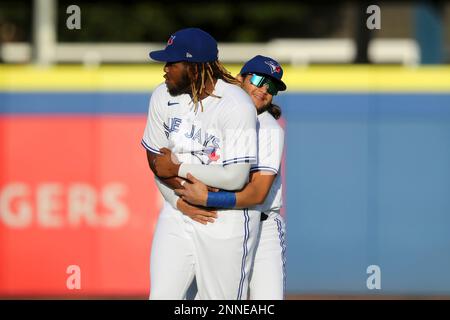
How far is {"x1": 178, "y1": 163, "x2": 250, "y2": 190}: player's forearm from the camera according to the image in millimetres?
4270

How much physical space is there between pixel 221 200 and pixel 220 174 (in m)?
0.11

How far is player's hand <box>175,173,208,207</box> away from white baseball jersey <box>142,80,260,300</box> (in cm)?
8

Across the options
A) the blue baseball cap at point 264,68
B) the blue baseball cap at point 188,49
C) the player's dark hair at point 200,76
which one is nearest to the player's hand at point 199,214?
the player's dark hair at point 200,76

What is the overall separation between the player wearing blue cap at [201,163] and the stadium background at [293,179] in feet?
11.4

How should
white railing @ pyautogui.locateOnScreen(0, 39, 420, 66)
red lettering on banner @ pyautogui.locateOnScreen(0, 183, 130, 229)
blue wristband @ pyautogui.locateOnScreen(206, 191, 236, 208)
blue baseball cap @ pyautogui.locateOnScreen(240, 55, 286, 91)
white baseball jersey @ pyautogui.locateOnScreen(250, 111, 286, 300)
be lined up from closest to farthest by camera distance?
blue wristband @ pyautogui.locateOnScreen(206, 191, 236, 208), white baseball jersey @ pyautogui.locateOnScreen(250, 111, 286, 300), blue baseball cap @ pyautogui.locateOnScreen(240, 55, 286, 91), red lettering on banner @ pyautogui.locateOnScreen(0, 183, 130, 229), white railing @ pyautogui.locateOnScreen(0, 39, 420, 66)

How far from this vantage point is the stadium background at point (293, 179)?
784 centimetres

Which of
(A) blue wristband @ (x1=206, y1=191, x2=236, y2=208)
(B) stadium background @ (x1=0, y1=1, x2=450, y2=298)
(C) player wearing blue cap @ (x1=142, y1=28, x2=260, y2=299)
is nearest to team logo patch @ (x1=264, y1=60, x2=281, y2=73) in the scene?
(C) player wearing blue cap @ (x1=142, y1=28, x2=260, y2=299)

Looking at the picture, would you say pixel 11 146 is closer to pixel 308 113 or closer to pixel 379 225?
pixel 308 113

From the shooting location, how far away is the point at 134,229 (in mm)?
7926

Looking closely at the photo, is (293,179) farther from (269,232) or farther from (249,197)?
(249,197)

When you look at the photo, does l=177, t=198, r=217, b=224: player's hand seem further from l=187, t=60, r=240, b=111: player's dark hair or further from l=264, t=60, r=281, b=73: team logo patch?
l=264, t=60, r=281, b=73: team logo patch
